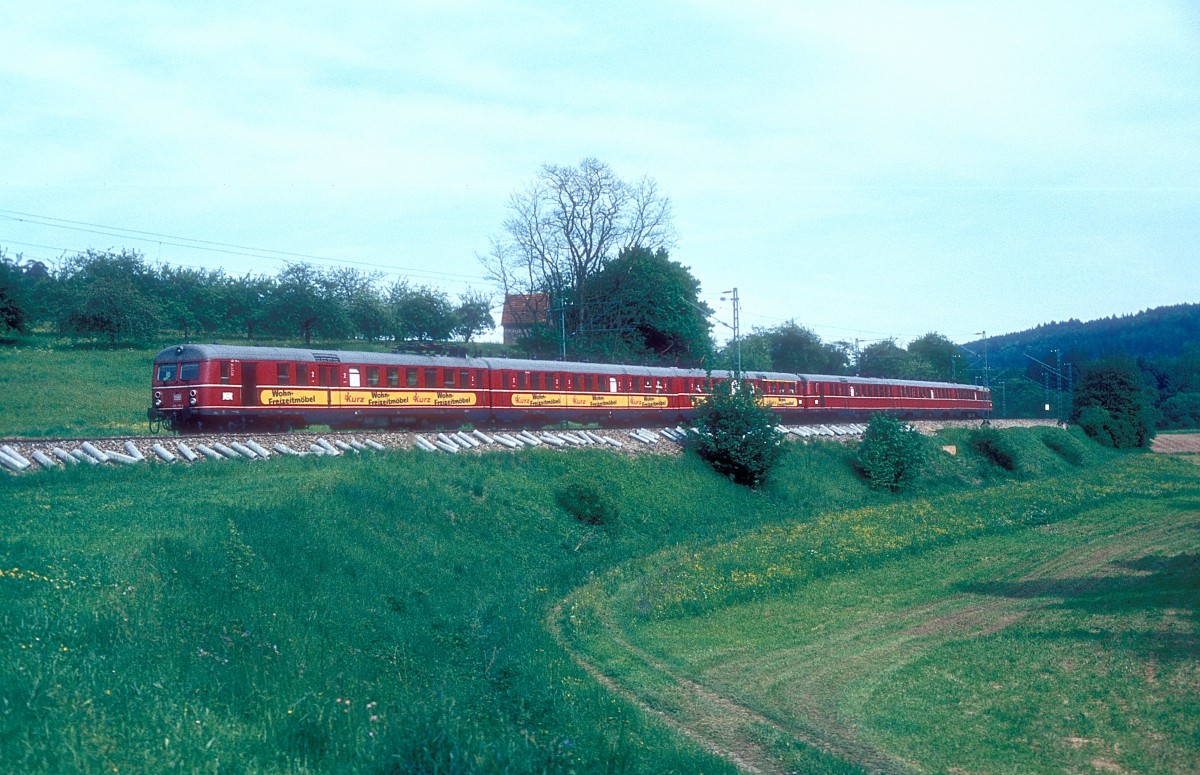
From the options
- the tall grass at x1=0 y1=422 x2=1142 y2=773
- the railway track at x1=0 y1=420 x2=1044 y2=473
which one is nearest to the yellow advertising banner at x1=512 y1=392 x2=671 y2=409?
the railway track at x1=0 y1=420 x2=1044 y2=473

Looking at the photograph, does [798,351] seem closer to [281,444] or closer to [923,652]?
[281,444]

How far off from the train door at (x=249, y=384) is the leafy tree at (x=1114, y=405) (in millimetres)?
66133

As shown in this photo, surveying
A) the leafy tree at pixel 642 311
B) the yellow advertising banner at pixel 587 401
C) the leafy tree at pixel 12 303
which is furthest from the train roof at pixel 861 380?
the leafy tree at pixel 12 303

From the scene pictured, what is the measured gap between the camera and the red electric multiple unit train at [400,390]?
26.1 meters

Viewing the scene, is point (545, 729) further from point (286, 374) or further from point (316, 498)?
point (286, 374)

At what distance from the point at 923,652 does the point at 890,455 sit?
27893 mm

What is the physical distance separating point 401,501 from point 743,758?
1270 cm

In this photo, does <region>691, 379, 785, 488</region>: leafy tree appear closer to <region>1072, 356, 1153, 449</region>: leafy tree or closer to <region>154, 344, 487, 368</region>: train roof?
<region>154, 344, 487, 368</region>: train roof

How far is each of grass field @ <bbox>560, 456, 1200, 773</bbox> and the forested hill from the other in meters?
134

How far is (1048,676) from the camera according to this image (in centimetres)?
1228

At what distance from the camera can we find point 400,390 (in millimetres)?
30859

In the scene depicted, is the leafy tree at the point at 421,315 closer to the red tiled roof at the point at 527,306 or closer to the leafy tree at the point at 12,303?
the red tiled roof at the point at 527,306

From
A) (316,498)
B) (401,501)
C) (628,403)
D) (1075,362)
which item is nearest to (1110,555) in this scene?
(401,501)

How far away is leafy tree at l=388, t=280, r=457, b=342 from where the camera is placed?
2638 inches
